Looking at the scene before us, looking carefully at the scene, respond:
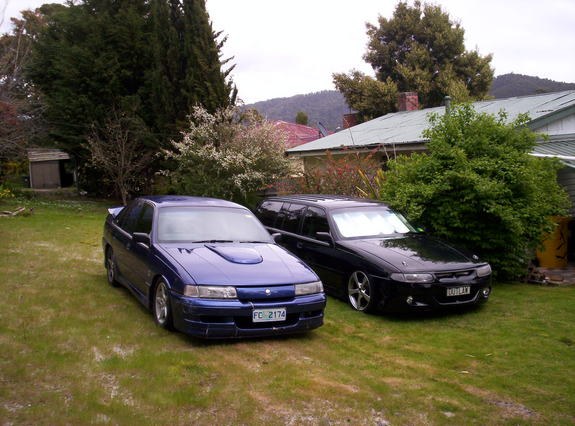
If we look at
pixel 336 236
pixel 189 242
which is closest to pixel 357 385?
pixel 189 242

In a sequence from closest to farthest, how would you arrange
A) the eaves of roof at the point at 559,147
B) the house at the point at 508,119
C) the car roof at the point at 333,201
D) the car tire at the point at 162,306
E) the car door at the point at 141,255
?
the car tire at the point at 162,306 → the car door at the point at 141,255 → the car roof at the point at 333,201 → the eaves of roof at the point at 559,147 → the house at the point at 508,119

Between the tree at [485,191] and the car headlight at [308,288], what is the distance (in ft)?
11.7

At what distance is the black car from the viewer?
23.2ft

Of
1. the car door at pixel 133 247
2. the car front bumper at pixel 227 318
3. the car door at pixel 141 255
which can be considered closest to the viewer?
the car front bumper at pixel 227 318

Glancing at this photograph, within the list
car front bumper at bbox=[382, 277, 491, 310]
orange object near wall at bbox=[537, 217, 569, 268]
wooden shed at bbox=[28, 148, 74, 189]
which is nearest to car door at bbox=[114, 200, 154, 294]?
car front bumper at bbox=[382, 277, 491, 310]

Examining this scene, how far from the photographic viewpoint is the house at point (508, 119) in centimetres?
1155

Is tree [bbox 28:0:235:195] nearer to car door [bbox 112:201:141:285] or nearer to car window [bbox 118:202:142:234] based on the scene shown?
car window [bbox 118:202:142:234]

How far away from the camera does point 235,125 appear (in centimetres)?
1794

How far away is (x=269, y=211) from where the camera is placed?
9.99 metres

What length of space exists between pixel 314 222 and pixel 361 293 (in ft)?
5.39

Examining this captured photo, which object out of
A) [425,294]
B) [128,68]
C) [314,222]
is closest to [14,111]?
[128,68]

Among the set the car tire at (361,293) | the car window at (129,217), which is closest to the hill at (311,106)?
the car window at (129,217)

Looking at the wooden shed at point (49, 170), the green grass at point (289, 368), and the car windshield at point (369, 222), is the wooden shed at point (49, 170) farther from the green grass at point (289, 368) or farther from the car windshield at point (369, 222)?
the car windshield at point (369, 222)

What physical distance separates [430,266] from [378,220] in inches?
63.3
